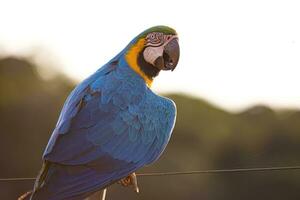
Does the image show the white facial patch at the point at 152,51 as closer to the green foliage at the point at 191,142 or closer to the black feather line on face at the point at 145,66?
the black feather line on face at the point at 145,66

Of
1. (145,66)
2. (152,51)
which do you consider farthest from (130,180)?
(152,51)

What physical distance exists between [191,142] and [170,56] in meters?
13.9

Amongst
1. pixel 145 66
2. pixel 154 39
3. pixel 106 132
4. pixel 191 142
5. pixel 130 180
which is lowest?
pixel 191 142

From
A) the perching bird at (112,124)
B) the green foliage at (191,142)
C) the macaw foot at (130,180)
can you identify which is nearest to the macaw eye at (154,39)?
the perching bird at (112,124)

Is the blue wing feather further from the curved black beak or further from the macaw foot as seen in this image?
the curved black beak

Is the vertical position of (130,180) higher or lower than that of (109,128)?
lower

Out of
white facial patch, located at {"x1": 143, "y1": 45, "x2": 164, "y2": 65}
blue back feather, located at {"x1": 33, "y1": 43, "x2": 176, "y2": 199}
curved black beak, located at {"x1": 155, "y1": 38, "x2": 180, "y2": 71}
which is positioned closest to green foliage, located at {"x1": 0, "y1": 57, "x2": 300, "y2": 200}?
curved black beak, located at {"x1": 155, "y1": 38, "x2": 180, "y2": 71}

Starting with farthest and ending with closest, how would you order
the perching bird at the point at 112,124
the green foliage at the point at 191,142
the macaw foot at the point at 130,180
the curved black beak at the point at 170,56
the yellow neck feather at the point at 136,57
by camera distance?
the green foliage at the point at 191,142, the curved black beak at the point at 170,56, the yellow neck feather at the point at 136,57, the macaw foot at the point at 130,180, the perching bird at the point at 112,124

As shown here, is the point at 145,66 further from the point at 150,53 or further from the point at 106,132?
the point at 106,132

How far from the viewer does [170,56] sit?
24.2ft

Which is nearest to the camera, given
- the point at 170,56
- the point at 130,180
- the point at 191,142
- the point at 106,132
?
the point at 106,132

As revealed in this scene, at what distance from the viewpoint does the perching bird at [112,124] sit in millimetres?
6527

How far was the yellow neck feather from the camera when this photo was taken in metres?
7.22

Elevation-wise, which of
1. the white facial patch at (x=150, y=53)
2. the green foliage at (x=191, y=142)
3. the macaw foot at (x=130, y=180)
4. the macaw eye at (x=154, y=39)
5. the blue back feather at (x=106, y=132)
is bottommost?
the green foliage at (x=191, y=142)
